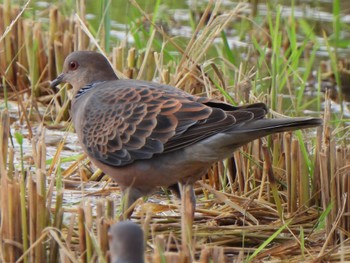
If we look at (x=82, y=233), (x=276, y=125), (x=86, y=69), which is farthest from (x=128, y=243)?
(x=86, y=69)

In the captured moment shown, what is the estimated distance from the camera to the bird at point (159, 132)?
5.31 meters

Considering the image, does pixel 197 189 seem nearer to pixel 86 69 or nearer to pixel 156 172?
→ pixel 156 172

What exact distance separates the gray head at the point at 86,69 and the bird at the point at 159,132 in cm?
43

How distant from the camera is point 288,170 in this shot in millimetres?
5680

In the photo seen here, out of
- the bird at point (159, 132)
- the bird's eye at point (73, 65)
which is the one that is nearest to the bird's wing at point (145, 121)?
the bird at point (159, 132)

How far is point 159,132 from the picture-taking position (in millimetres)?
5430

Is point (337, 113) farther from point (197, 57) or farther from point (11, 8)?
point (11, 8)

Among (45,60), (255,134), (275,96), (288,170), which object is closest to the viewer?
(255,134)

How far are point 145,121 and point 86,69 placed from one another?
0.94m

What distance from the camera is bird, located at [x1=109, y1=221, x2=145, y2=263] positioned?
356 centimetres

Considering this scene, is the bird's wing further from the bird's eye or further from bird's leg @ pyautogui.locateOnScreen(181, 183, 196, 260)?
bird's leg @ pyautogui.locateOnScreen(181, 183, 196, 260)

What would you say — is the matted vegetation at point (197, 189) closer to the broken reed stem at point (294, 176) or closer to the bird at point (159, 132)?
the broken reed stem at point (294, 176)

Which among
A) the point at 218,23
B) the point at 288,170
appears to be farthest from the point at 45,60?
the point at 288,170

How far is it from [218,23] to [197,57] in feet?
0.87
